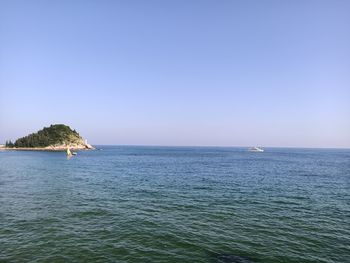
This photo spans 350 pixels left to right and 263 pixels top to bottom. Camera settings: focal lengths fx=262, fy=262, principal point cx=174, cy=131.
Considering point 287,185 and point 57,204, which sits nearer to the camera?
point 57,204

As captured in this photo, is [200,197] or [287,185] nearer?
[200,197]

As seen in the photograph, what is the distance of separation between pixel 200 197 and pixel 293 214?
12.7m

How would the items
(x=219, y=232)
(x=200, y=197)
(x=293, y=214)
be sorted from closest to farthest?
(x=219, y=232) → (x=293, y=214) → (x=200, y=197)

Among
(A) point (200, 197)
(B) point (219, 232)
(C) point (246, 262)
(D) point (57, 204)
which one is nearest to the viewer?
(C) point (246, 262)

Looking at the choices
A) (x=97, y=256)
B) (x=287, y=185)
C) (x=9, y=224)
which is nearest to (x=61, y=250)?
(x=97, y=256)

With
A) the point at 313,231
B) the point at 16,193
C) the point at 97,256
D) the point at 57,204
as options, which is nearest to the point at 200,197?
the point at 313,231

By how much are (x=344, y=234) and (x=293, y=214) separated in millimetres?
6410

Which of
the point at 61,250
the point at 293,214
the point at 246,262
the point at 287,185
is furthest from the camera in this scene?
the point at 287,185

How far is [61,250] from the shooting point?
63.3 ft

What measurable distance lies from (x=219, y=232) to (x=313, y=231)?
8.88m

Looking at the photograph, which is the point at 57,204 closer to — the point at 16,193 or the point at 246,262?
the point at 16,193

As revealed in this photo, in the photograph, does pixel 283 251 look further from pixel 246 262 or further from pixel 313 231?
pixel 313 231

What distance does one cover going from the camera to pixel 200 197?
Result: 124ft

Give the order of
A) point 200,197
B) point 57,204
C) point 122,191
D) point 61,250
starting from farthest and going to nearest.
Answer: point 122,191
point 200,197
point 57,204
point 61,250
